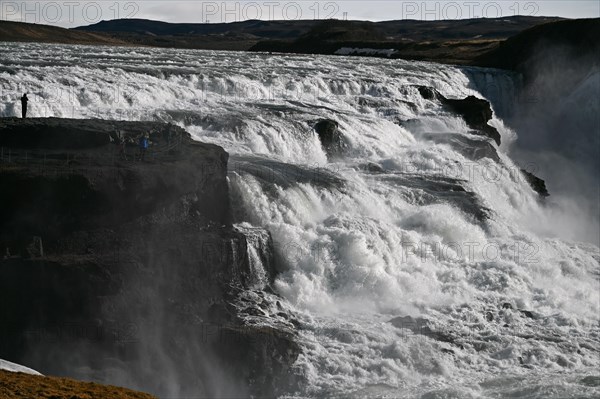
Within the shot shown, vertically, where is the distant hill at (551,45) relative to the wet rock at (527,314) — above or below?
above

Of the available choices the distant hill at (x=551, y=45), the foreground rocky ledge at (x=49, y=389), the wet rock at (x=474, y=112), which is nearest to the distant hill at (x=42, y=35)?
the distant hill at (x=551, y=45)

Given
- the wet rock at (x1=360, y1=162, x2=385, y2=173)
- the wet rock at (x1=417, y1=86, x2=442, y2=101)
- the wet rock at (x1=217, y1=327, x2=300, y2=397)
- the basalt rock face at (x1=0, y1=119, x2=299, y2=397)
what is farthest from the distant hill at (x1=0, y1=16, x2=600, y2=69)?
the wet rock at (x1=217, y1=327, x2=300, y2=397)

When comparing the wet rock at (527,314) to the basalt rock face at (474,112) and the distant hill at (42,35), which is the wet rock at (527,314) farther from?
the distant hill at (42,35)

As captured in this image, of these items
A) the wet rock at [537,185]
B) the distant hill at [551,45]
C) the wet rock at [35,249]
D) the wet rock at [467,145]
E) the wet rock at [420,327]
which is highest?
the distant hill at [551,45]

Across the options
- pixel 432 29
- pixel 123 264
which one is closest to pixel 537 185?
pixel 123 264

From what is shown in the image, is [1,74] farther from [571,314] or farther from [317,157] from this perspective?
[571,314]

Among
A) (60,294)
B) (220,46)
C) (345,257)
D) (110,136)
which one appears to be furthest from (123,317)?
(220,46)

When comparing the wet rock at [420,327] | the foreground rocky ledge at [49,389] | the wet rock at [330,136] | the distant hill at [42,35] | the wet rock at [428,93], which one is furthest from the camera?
the distant hill at [42,35]

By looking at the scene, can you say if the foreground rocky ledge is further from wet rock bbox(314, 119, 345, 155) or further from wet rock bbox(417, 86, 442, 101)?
wet rock bbox(417, 86, 442, 101)

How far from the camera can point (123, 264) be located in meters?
18.4

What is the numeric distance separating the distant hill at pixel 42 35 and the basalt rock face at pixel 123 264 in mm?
67567

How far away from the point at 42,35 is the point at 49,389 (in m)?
87.2

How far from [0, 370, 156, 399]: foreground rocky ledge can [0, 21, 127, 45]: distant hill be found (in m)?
73.9

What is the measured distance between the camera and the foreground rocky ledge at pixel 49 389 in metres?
12.7
